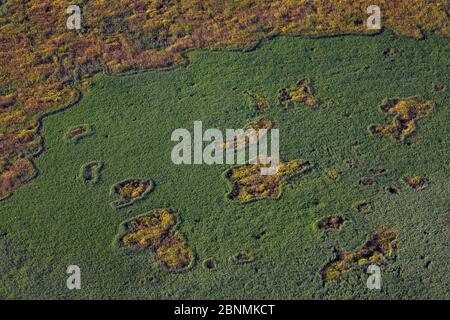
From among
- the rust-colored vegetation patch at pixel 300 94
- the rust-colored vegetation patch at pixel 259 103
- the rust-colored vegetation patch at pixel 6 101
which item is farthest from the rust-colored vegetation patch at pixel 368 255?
the rust-colored vegetation patch at pixel 6 101

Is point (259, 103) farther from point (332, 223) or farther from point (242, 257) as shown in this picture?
point (242, 257)

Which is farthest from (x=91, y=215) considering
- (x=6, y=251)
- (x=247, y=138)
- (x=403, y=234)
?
(x=403, y=234)

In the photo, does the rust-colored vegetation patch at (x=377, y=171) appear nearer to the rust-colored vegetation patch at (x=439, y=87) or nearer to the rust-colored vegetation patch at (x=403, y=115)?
the rust-colored vegetation patch at (x=403, y=115)

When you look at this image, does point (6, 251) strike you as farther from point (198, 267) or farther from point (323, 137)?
point (323, 137)

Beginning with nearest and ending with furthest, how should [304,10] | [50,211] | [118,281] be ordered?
[118,281] → [50,211] → [304,10]

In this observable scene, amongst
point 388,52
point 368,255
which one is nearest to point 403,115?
point 388,52

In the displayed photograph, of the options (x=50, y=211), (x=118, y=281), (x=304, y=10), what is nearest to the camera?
(x=118, y=281)
